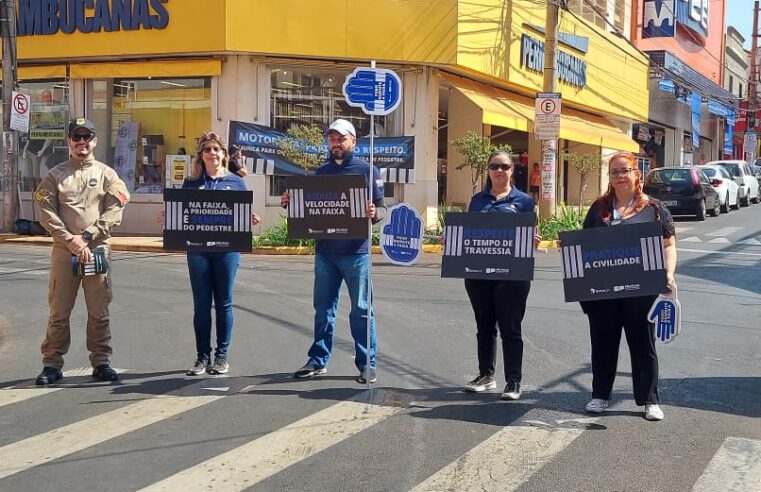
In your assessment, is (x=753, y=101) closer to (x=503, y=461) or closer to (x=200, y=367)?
(x=200, y=367)

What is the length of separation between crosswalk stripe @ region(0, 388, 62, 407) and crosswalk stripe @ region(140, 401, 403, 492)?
211 centimetres

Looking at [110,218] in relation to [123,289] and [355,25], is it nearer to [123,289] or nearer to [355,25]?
[123,289]

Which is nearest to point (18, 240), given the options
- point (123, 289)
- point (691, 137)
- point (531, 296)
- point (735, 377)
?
point (123, 289)

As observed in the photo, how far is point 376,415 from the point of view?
5723mm

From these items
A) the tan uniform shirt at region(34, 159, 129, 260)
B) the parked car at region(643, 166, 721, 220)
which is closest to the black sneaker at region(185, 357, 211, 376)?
the tan uniform shirt at region(34, 159, 129, 260)

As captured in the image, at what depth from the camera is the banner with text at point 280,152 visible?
60.4ft

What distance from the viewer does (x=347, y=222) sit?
644cm

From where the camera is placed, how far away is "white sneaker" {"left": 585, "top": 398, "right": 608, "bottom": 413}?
Result: 228 inches

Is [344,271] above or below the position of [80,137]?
below

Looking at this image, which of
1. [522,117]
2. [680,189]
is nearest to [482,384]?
[522,117]

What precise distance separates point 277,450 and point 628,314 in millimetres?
2530

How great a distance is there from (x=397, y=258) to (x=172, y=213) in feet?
6.11

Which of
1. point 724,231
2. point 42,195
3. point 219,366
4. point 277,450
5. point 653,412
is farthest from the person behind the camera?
point 724,231

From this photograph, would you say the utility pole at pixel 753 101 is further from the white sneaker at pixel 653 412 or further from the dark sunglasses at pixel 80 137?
the dark sunglasses at pixel 80 137
